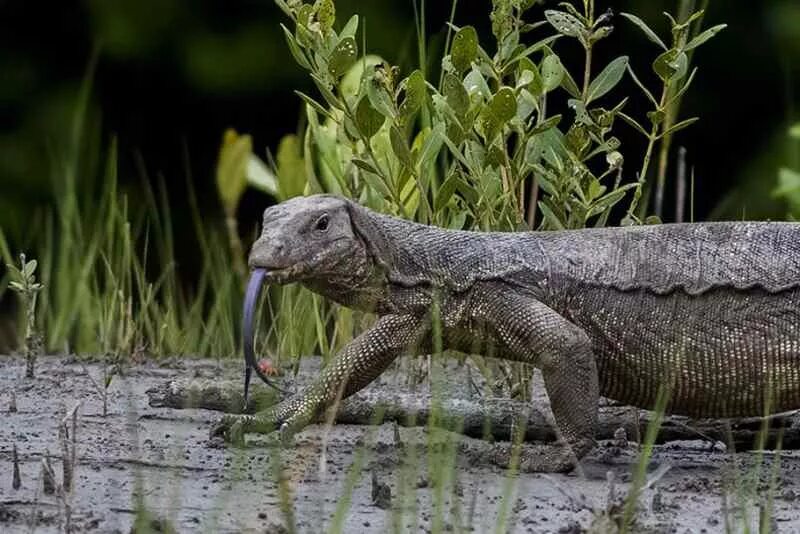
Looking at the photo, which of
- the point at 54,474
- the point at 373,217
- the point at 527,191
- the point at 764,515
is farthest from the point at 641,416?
the point at 527,191

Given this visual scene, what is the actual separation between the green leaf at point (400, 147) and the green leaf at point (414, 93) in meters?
0.06

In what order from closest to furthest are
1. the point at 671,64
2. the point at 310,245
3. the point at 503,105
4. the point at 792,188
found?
the point at 310,245 → the point at 503,105 → the point at 671,64 → the point at 792,188

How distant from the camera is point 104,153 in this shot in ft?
37.7

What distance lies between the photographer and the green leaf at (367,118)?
4867 millimetres

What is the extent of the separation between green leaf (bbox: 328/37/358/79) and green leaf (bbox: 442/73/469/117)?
25 centimetres

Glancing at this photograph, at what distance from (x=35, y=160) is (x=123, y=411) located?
6.06 metres

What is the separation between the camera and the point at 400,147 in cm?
491

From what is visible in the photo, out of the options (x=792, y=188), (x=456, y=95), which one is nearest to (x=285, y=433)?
(x=456, y=95)

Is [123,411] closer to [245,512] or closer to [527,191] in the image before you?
[245,512]

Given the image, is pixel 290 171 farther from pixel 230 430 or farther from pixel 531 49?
pixel 230 430

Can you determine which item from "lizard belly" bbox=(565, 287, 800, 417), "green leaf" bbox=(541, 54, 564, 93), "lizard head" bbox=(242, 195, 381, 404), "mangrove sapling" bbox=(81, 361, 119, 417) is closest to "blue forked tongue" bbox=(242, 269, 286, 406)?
"lizard head" bbox=(242, 195, 381, 404)

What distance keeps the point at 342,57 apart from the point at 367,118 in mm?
208

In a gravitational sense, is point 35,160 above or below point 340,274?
above

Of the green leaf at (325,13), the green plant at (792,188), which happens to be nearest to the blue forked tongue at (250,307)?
the green leaf at (325,13)
